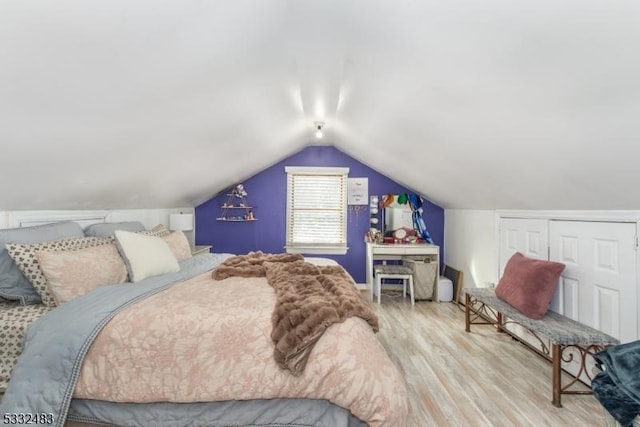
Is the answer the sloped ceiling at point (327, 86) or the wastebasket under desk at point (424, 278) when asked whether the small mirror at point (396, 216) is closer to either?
the wastebasket under desk at point (424, 278)

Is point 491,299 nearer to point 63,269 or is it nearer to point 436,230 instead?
point 436,230

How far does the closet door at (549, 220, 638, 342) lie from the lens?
6.77 feet

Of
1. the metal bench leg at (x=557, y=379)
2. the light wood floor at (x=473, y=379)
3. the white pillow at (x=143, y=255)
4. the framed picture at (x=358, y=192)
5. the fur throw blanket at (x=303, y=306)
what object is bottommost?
the light wood floor at (x=473, y=379)

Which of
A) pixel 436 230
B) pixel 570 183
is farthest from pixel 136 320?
pixel 436 230

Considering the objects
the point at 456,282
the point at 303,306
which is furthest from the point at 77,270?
the point at 456,282

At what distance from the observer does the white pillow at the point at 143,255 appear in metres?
2.35

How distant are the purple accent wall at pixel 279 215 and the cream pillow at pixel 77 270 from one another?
9.26 feet

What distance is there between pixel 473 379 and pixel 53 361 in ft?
8.28

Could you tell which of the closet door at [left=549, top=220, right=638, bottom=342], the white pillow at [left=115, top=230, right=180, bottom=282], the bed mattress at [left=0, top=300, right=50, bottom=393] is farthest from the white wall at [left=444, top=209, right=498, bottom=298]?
the bed mattress at [left=0, top=300, right=50, bottom=393]

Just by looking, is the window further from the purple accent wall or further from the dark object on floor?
the dark object on floor

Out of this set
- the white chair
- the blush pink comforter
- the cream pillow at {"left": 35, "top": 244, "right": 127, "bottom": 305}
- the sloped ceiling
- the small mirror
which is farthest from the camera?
the small mirror

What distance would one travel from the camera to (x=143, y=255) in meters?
2.43

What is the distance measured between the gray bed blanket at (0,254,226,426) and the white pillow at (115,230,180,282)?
63 cm

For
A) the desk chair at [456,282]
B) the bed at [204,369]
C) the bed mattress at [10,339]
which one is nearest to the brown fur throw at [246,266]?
the bed at [204,369]
